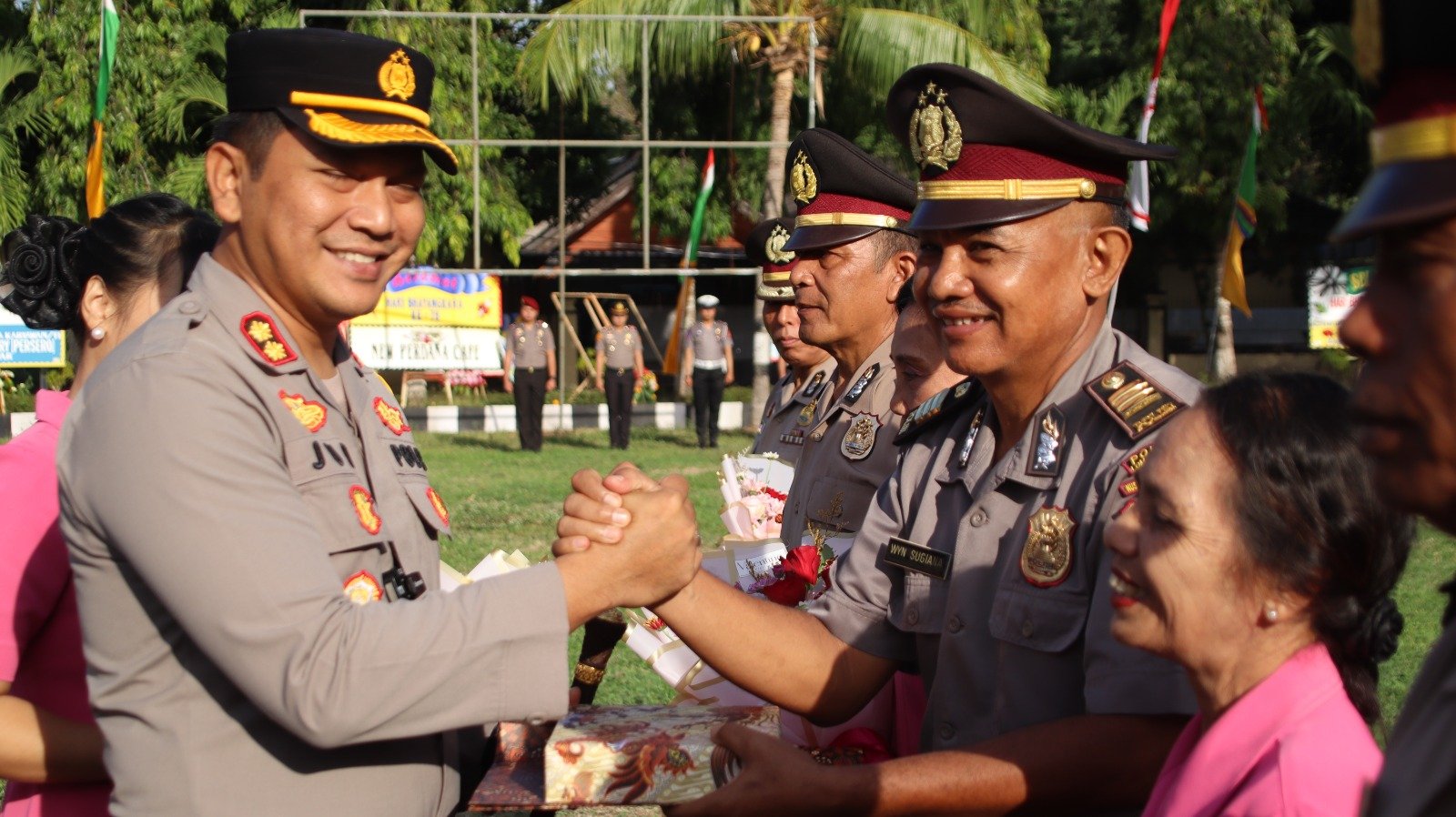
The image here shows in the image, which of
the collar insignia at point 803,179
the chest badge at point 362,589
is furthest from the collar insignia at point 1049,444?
the collar insignia at point 803,179

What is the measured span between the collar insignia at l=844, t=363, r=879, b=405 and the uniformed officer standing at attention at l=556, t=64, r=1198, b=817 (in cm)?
134

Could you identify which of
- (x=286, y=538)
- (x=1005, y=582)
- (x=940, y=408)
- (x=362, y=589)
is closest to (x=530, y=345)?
(x=940, y=408)

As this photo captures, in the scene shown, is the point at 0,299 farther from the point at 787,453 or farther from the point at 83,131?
the point at 83,131

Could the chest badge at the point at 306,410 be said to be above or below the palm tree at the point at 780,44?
below

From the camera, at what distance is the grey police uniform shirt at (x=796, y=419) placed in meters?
5.18

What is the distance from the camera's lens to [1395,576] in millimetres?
1849

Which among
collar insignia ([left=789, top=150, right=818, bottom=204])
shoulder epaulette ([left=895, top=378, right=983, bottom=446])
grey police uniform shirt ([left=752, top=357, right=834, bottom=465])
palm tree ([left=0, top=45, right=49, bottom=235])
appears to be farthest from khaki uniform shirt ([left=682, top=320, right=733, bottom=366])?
shoulder epaulette ([left=895, top=378, right=983, bottom=446])

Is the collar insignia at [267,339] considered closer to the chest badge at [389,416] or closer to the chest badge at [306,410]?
the chest badge at [306,410]

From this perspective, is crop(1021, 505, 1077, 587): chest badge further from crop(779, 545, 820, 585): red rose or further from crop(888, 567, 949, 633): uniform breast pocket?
crop(779, 545, 820, 585): red rose

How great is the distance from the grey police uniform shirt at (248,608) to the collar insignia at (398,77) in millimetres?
421

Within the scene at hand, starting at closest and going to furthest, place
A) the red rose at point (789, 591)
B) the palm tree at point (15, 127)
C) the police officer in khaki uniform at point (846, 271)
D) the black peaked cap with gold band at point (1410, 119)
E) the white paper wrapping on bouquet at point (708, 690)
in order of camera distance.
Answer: the black peaked cap with gold band at point (1410, 119) < the white paper wrapping on bouquet at point (708, 690) < the red rose at point (789, 591) < the police officer in khaki uniform at point (846, 271) < the palm tree at point (15, 127)

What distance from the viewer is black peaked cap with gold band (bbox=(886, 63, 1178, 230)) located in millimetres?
2502

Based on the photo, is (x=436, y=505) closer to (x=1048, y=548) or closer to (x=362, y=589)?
(x=362, y=589)

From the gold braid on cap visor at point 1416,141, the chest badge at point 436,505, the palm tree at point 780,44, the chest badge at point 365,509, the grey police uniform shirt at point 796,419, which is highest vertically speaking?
the palm tree at point 780,44
